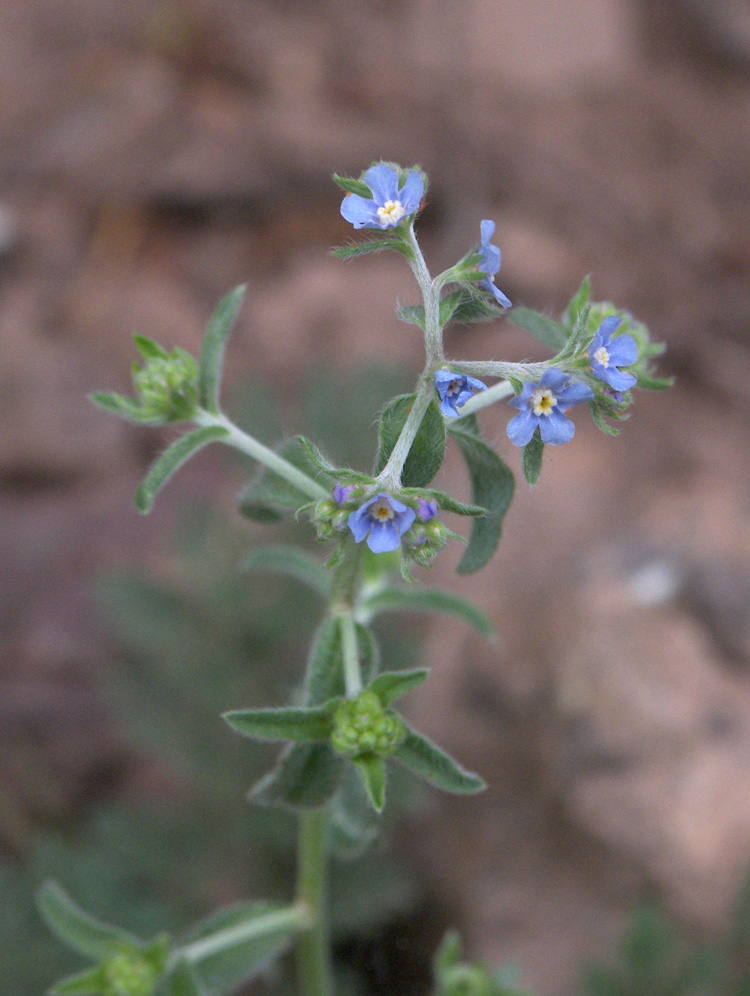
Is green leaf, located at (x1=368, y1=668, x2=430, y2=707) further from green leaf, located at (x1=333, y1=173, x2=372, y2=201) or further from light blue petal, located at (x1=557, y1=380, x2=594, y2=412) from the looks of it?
green leaf, located at (x1=333, y1=173, x2=372, y2=201)

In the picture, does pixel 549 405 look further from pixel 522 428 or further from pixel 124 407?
pixel 124 407

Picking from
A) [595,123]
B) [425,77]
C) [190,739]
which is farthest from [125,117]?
[190,739]

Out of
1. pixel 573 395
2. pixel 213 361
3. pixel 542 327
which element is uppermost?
pixel 542 327

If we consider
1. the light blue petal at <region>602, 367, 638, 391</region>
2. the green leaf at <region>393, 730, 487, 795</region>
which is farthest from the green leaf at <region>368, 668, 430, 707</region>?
the light blue petal at <region>602, 367, 638, 391</region>

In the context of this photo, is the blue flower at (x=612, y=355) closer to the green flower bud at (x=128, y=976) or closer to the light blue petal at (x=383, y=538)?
the light blue petal at (x=383, y=538)

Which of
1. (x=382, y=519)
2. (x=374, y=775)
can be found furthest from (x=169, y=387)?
(x=374, y=775)
